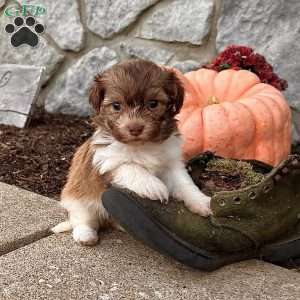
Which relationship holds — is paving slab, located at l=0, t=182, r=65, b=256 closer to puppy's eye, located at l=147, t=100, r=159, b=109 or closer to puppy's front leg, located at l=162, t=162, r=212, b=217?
puppy's front leg, located at l=162, t=162, r=212, b=217

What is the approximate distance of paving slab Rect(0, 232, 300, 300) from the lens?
2010 mm

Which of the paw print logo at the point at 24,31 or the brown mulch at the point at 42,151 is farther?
the paw print logo at the point at 24,31

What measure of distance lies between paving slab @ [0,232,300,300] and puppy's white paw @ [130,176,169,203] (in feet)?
0.94

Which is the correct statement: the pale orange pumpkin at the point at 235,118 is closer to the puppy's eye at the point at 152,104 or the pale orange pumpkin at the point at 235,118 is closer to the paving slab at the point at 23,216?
the paving slab at the point at 23,216

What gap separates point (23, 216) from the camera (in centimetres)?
282

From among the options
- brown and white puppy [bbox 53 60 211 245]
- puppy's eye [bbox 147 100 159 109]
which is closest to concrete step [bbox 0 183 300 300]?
brown and white puppy [bbox 53 60 211 245]

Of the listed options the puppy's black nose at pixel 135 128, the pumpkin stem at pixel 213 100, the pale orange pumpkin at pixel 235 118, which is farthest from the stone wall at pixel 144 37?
the puppy's black nose at pixel 135 128

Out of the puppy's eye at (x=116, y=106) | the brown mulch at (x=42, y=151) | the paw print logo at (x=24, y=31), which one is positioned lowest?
the brown mulch at (x=42, y=151)

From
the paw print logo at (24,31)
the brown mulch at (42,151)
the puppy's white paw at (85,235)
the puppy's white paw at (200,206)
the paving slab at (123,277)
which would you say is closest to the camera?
the paving slab at (123,277)

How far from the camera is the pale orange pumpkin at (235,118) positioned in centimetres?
340

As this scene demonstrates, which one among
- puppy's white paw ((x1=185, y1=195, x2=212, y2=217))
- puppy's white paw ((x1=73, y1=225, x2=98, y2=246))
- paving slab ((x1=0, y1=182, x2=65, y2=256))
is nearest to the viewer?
puppy's white paw ((x1=185, y1=195, x2=212, y2=217))

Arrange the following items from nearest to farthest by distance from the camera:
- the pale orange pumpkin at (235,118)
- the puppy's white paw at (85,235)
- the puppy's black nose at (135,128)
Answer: the puppy's black nose at (135,128), the puppy's white paw at (85,235), the pale orange pumpkin at (235,118)

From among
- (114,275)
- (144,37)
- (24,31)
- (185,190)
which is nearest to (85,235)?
(114,275)

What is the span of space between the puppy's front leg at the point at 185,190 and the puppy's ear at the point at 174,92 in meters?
0.31
